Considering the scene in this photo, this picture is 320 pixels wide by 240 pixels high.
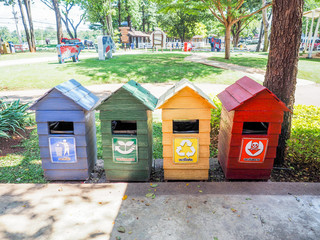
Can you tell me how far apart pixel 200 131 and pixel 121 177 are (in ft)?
4.25

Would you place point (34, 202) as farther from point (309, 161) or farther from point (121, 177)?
point (309, 161)

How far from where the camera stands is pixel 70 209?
2652 mm

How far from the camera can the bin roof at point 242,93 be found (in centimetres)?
287

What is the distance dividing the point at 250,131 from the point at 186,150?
0.90 meters

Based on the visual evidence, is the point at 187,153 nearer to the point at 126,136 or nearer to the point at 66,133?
the point at 126,136

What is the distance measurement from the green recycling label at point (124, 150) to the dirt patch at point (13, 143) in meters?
2.45

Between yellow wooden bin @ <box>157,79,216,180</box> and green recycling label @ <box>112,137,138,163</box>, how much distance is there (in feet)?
1.31

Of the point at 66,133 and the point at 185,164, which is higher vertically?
the point at 66,133

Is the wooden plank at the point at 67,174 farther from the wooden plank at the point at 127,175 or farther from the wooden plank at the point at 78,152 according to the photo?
the wooden plank at the point at 127,175

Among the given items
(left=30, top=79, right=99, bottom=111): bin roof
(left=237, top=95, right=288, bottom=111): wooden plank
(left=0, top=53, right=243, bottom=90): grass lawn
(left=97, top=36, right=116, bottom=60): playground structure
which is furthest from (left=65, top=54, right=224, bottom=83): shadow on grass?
(left=237, top=95, right=288, bottom=111): wooden plank

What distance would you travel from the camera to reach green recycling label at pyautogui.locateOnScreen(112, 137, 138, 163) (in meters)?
3.08

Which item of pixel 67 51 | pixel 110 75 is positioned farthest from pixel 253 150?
pixel 67 51

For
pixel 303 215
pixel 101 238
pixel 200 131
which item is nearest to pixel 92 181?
pixel 101 238

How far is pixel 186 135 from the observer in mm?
3051
